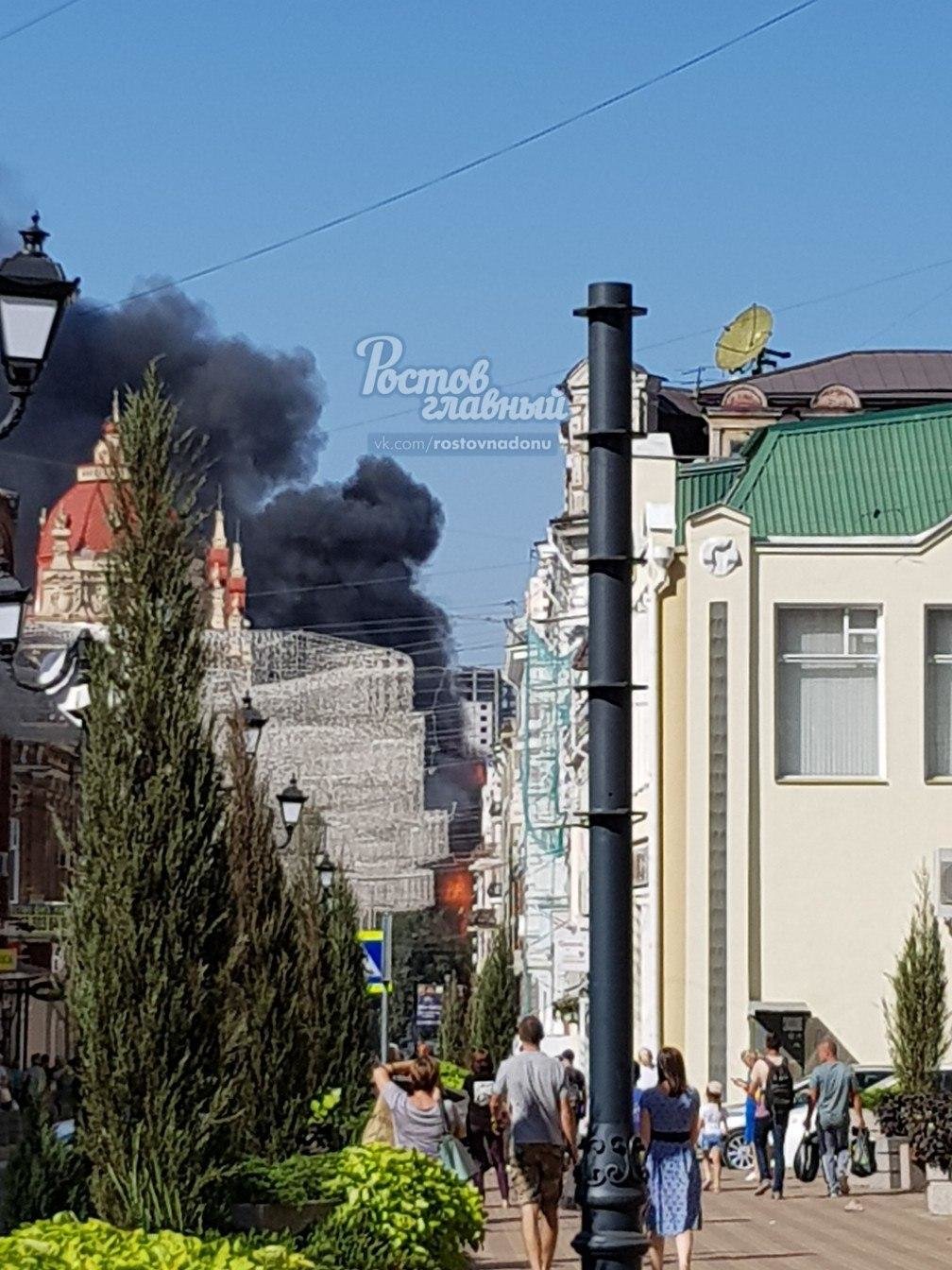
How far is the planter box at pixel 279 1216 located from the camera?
12.4 m

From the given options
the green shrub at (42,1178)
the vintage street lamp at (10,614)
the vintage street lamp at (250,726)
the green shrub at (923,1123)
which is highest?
the vintage street lamp at (10,614)

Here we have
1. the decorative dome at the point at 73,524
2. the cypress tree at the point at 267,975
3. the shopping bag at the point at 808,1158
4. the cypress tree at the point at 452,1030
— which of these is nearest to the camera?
the cypress tree at the point at 267,975

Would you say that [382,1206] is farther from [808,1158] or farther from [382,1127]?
[808,1158]

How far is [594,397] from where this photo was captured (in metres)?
8.52

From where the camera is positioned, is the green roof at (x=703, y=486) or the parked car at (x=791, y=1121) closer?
the parked car at (x=791, y=1121)

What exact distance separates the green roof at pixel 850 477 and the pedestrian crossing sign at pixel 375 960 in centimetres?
778

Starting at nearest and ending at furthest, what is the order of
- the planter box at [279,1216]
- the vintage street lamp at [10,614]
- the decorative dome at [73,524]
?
the planter box at [279,1216], the vintage street lamp at [10,614], the decorative dome at [73,524]

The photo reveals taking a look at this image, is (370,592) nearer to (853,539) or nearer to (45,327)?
(853,539)

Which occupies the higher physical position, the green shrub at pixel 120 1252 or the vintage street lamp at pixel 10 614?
the vintage street lamp at pixel 10 614

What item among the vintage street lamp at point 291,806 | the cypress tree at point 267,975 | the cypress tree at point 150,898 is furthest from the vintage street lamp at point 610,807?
the vintage street lamp at point 291,806

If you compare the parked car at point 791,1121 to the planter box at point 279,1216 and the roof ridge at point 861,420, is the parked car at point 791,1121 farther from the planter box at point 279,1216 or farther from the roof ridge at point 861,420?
the planter box at point 279,1216

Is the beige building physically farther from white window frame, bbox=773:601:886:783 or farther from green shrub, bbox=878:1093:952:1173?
green shrub, bbox=878:1093:952:1173

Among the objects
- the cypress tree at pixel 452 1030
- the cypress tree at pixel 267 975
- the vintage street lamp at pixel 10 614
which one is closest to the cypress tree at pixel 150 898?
the vintage street lamp at pixel 10 614

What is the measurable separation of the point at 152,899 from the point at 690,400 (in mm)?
45794
